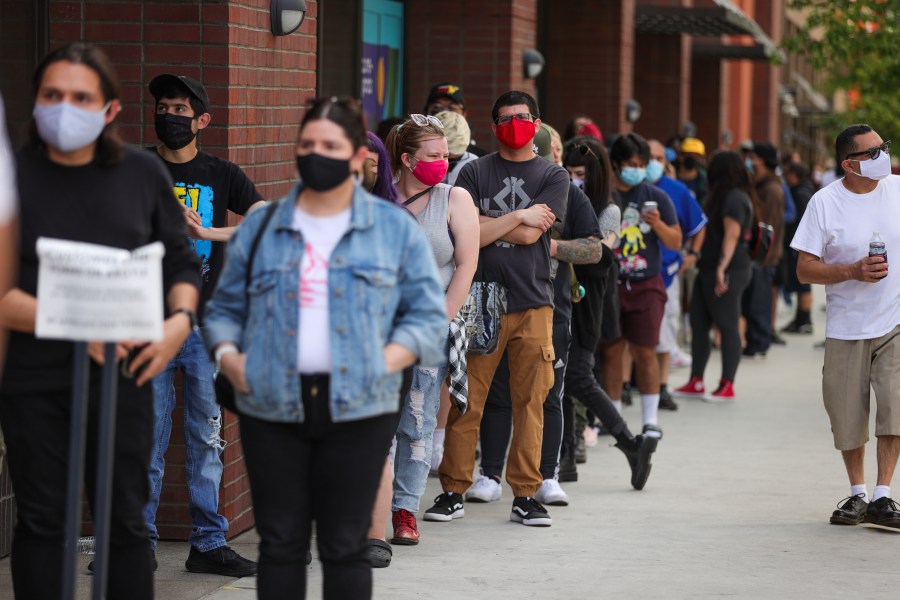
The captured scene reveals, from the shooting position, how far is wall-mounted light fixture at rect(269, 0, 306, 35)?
7.03 meters

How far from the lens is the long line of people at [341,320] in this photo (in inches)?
168

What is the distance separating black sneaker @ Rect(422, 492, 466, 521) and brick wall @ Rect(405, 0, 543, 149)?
510cm

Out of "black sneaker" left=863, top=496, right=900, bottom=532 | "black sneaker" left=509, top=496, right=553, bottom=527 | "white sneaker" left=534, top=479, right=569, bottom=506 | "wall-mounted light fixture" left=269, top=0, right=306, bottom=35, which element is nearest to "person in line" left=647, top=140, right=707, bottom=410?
"white sneaker" left=534, top=479, right=569, bottom=506

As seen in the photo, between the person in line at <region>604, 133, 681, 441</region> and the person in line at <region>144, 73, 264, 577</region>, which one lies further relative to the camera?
the person in line at <region>604, 133, 681, 441</region>

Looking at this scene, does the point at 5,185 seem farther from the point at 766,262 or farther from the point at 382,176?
the point at 766,262

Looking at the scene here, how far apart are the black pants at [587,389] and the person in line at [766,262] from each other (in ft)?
19.7

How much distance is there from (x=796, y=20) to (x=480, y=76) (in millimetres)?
34888

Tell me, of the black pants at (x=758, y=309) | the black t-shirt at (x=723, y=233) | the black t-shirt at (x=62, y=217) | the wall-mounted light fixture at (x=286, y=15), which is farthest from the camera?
the black pants at (x=758, y=309)

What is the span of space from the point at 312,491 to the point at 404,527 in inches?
101

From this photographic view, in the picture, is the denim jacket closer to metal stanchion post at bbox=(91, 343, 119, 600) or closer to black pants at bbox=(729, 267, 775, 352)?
metal stanchion post at bbox=(91, 343, 119, 600)

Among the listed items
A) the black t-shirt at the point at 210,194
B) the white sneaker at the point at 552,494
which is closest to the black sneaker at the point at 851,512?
the white sneaker at the point at 552,494

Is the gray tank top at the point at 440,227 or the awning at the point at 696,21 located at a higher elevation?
the awning at the point at 696,21

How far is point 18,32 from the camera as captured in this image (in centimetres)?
656

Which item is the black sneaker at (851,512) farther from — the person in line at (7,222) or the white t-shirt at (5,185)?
the white t-shirt at (5,185)
